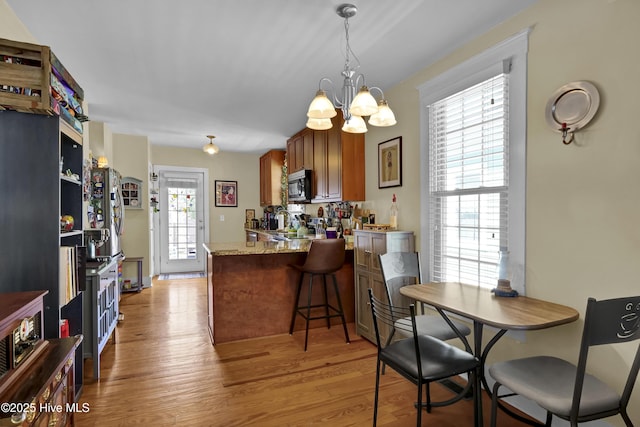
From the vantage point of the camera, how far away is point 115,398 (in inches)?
87.2

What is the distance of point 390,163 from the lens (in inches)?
128

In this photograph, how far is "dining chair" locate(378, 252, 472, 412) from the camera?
214 cm

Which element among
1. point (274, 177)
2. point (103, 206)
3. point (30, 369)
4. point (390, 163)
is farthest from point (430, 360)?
point (274, 177)

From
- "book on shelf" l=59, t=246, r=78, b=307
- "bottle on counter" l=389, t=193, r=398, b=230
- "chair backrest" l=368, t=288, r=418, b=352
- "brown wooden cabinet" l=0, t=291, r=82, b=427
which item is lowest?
"chair backrest" l=368, t=288, r=418, b=352

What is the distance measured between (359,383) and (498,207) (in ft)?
5.15

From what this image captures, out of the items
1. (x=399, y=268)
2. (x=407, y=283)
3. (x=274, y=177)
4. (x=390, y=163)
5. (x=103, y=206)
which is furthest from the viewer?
(x=274, y=177)

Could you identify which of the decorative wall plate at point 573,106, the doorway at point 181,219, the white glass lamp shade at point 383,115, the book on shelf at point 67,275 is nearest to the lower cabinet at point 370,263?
the white glass lamp shade at point 383,115

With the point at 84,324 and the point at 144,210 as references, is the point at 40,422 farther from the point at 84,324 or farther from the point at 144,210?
the point at 144,210

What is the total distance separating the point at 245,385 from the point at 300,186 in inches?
112

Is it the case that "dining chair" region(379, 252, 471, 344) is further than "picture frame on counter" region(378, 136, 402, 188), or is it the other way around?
"picture frame on counter" region(378, 136, 402, 188)

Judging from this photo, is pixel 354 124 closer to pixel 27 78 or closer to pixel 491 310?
pixel 491 310

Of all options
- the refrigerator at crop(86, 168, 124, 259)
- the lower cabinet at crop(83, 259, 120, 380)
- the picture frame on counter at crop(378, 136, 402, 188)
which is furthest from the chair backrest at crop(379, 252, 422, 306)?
the refrigerator at crop(86, 168, 124, 259)

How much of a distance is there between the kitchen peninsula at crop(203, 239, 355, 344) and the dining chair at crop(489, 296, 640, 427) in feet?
7.07

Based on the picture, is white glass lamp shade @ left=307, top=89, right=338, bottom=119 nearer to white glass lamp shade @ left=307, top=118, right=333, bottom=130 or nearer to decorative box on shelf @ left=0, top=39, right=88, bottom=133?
white glass lamp shade @ left=307, top=118, right=333, bottom=130
